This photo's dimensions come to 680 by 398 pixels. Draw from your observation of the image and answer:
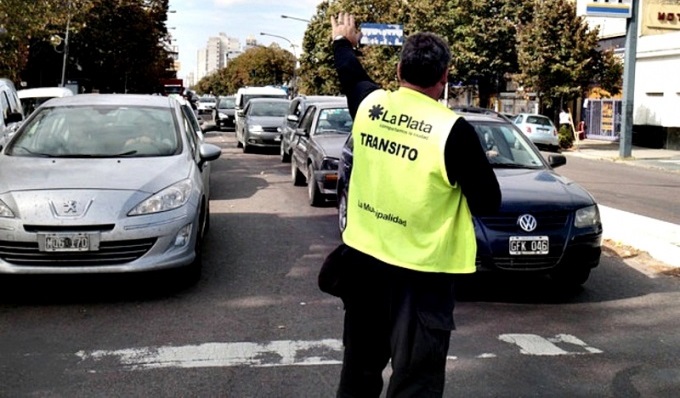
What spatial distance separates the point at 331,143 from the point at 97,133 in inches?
189

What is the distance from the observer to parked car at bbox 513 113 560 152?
31.2 metres

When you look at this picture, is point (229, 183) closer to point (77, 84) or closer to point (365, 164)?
point (365, 164)

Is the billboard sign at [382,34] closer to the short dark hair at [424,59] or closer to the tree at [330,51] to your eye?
the tree at [330,51]

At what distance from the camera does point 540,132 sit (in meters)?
31.3

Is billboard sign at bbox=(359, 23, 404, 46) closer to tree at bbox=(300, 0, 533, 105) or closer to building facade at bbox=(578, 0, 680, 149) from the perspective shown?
tree at bbox=(300, 0, 533, 105)

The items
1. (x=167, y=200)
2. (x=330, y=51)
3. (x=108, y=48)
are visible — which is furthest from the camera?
(x=330, y=51)

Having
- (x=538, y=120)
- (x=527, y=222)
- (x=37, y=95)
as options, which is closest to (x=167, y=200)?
(x=527, y=222)

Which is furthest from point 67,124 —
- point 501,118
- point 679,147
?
point 679,147

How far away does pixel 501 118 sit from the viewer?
8.66 meters

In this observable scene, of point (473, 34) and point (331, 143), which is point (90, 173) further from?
point (473, 34)

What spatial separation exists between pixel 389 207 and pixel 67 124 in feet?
18.1

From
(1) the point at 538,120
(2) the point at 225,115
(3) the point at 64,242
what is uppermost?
(1) the point at 538,120

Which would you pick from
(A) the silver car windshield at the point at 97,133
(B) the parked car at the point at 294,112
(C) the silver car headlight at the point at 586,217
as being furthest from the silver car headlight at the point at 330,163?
(B) the parked car at the point at 294,112

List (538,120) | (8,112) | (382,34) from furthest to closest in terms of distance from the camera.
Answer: (382,34) < (538,120) < (8,112)
